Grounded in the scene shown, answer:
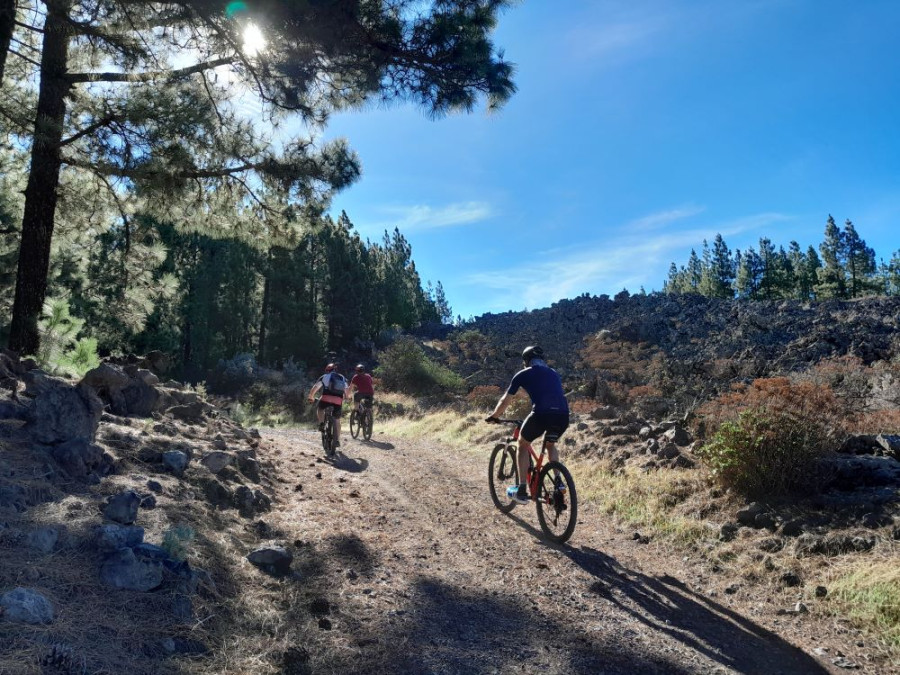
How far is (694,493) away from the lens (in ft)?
20.4

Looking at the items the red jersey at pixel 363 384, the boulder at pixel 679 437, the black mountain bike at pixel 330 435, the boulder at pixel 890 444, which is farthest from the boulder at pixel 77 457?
the red jersey at pixel 363 384

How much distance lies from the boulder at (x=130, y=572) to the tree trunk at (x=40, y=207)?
561cm

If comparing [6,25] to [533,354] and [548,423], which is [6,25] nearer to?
[533,354]

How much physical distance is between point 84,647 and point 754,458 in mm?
5872

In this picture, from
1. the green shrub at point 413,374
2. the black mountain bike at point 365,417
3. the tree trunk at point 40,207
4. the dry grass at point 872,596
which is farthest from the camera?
the green shrub at point 413,374

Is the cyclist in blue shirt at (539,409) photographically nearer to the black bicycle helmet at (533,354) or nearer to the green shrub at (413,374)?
the black bicycle helmet at (533,354)

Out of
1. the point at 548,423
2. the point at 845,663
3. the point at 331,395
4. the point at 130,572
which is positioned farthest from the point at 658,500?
the point at 331,395

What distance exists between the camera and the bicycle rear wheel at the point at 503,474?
676 centimetres

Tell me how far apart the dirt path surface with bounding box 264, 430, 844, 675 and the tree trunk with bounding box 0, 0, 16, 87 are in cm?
666

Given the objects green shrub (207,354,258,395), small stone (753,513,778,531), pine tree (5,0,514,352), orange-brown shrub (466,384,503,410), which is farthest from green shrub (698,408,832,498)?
green shrub (207,354,258,395)

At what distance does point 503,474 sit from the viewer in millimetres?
7043

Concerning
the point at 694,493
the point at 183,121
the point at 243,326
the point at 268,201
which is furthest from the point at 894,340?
the point at 243,326

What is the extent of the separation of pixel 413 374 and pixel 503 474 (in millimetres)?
16661

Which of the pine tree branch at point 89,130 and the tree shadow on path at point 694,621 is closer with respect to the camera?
the tree shadow on path at point 694,621
